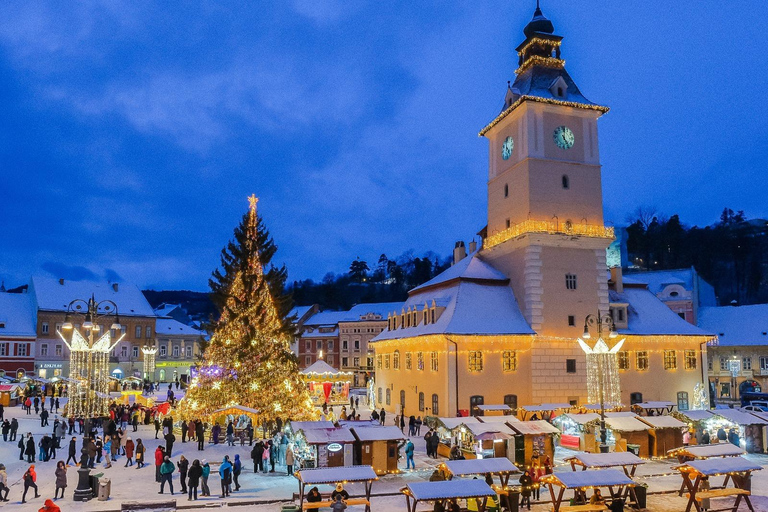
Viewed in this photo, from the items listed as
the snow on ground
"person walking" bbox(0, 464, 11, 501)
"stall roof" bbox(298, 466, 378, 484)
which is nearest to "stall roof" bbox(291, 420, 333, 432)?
the snow on ground

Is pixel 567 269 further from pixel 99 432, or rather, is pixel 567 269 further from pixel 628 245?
pixel 628 245

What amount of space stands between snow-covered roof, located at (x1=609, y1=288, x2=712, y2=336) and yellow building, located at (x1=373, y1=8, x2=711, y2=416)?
9 cm

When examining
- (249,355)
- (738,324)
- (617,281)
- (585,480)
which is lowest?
(585,480)

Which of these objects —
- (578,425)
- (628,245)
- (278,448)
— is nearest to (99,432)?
(278,448)

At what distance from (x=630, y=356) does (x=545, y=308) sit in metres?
7.18

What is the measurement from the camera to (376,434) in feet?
80.2

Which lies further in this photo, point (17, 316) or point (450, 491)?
point (17, 316)

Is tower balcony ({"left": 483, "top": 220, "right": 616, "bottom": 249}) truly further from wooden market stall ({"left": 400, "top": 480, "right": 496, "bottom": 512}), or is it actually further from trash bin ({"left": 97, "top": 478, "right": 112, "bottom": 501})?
trash bin ({"left": 97, "top": 478, "right": 112, "bottom": 501})

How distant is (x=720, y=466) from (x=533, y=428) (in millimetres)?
8073

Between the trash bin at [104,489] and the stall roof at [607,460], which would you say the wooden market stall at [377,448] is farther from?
the trash bin at [104,489]

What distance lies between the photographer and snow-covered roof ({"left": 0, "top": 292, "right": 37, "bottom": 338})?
66.1 meters

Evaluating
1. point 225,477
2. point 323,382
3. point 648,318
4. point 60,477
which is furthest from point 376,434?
point 323,382

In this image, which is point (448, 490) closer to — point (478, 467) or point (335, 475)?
point (478, 467)

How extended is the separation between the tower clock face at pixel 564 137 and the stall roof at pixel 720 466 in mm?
27295
